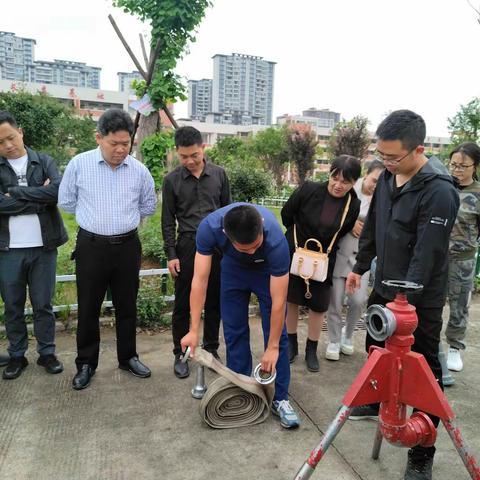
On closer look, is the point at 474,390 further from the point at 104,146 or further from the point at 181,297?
the point at 104,146

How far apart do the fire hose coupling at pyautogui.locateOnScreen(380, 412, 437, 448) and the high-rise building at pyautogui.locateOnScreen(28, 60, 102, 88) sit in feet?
374

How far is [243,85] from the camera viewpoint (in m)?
108

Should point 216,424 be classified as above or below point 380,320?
below

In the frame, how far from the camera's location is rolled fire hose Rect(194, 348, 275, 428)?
99.3 inches

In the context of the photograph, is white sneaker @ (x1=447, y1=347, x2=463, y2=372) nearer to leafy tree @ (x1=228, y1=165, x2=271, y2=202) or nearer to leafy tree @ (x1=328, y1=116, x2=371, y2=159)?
leafy tree @ (x1=228, y1=165, x2=271, y2=202)

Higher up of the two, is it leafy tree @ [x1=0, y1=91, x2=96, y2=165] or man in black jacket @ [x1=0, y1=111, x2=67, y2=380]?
leafy tree @ [x1=0, y1=91, x2=96, y2=165]

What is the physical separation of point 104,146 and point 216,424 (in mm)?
1915

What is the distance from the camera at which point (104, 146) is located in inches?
114

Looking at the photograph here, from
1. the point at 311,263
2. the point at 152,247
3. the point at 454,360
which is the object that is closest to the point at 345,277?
the point at 311,263

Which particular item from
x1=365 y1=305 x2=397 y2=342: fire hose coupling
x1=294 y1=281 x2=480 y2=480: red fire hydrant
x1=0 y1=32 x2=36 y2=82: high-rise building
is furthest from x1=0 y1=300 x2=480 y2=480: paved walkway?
x1=0 y1=32 x2=36 y2=82: high-rise building

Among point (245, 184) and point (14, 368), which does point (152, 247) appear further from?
point (245, 184)

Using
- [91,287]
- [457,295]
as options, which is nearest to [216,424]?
[91,287]

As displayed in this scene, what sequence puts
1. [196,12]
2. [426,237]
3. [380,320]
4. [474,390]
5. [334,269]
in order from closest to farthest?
[380,320] → [426,237] → [474,390] → [334,269] → [196,12]

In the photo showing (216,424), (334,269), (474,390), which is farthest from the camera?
(334,269)
